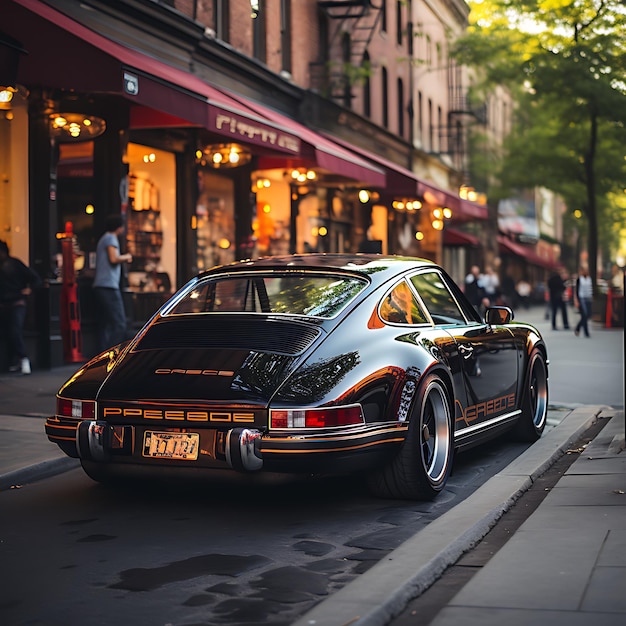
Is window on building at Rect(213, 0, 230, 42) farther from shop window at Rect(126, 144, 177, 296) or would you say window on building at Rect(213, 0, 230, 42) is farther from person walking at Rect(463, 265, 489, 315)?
person walking at Rect(463, 265, 489, 315)

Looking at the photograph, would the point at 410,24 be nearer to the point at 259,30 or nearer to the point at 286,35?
the point at 286,35

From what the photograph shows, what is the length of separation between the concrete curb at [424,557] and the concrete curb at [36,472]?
9.42 feet

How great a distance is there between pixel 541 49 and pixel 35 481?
98.0 ft

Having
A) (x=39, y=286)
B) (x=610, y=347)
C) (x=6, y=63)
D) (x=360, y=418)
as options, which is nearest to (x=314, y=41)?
(x=610, y=347)

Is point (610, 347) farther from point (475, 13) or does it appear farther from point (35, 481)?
point (475, 13)

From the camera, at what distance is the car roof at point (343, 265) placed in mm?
7180

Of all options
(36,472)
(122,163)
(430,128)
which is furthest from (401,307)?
(430,128)

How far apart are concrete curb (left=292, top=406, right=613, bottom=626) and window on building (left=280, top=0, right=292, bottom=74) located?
58.6ft

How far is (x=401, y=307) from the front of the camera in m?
7.12

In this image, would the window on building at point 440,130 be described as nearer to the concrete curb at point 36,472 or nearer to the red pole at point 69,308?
the red pole at point 69,308

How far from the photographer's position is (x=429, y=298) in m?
7.80

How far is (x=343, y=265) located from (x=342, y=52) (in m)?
22.0

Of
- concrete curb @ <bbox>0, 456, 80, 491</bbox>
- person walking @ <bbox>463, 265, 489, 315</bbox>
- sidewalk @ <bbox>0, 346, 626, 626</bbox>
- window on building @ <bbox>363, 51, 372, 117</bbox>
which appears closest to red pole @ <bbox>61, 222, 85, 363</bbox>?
sidewalk @ <bbox>0, 346, 626, 626</bbox>

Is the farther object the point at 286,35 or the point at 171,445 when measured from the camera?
the point at 286,35
